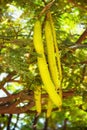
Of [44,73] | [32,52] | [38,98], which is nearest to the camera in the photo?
[44,73]

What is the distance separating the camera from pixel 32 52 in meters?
2.27

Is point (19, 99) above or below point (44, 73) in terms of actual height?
below

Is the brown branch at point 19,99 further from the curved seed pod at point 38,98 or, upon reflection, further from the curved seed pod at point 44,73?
the curved seed pod at point 44,73

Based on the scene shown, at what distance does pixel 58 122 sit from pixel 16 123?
110cm

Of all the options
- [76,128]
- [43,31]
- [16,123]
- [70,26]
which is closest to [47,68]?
[43,31]

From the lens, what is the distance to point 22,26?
148 inches

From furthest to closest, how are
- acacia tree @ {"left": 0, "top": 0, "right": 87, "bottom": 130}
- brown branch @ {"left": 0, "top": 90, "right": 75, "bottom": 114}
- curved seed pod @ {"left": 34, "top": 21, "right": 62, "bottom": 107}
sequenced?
brown branch @ {"left": 0, "top": 90, "right": 75, "bottom": 114} → acacia tree @ {"left": 0, "top": 0, "right": 87, "bottom": 130} → curved seed pod @ {"left": 34, "top": 21, "right": 62, "bottom": 107}

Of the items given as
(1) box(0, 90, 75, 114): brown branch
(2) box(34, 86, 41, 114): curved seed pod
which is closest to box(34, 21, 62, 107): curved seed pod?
(2) box(34, 86, 41, 114): curved seed pod

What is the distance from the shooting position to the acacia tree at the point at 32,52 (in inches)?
97.1

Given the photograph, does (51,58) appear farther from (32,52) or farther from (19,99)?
(19,99)

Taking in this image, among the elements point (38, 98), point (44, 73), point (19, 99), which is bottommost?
point (19, 99)

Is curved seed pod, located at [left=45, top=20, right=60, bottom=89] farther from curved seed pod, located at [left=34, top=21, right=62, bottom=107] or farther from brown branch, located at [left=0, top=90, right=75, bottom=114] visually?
brown branch, located at [left=0, top=90, right=75, bottom=114]

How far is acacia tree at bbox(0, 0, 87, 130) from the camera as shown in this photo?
2.47 meters

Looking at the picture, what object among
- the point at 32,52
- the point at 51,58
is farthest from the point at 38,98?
the point at 51,58
